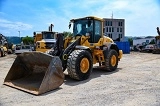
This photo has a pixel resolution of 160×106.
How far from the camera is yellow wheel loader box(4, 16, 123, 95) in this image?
229 inches

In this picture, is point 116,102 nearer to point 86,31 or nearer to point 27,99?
point 27,99

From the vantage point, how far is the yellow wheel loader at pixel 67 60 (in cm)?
580

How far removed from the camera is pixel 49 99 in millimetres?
4988

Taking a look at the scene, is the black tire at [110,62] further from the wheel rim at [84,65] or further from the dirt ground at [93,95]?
the dirt ground at [93,95]

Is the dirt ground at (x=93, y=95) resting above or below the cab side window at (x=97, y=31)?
below

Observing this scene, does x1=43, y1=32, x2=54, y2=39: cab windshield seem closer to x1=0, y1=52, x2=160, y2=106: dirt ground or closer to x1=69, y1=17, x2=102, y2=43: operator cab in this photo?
x1=69, y1=17, x2=102, y2=43: operator cab

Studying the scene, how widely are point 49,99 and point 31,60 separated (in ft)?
7.33

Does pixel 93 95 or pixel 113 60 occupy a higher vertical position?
pixel 113 60

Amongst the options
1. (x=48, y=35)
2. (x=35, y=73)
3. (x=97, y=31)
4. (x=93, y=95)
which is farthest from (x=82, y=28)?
(x=48, y=35)

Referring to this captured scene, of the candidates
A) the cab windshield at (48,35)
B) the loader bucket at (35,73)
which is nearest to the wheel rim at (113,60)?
the loader bucket at (35,73)

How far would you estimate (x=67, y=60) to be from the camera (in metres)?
6.76

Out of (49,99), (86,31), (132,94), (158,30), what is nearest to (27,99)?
(49,99)

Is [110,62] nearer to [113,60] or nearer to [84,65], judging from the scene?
[113,60]

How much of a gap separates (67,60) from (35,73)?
3.92 feet
